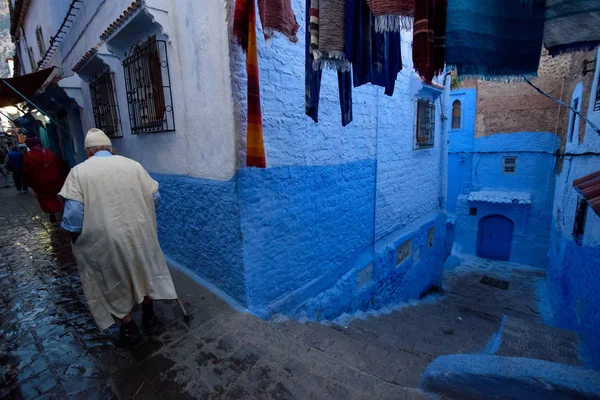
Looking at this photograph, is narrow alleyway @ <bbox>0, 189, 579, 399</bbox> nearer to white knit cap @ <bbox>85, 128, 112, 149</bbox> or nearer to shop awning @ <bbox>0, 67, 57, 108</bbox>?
white knit cap @ <bbox>85, 128, 112, 149</bbox>

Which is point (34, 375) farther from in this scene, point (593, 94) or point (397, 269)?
point (593, 94)

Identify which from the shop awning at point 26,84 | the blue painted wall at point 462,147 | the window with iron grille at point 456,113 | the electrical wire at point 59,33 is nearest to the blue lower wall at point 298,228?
the electrical wire at point 59,33

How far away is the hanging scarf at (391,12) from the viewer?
186cm

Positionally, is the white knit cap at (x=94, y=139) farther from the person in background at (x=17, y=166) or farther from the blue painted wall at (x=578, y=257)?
the person in background at (x=17, y=166)

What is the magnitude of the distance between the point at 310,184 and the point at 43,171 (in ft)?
19.2

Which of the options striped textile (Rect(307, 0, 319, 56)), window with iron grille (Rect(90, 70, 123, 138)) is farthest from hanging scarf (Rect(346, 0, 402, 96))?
window with iron grille (Rect(90, 70, 123, 138))

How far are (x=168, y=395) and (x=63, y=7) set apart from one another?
30.0 feet

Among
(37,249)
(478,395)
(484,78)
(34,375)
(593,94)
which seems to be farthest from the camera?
(593,94)

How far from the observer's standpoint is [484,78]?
6.61ft

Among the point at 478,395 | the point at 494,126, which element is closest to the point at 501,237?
the point at 494,126

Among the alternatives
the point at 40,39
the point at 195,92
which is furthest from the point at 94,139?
the point at 40,39

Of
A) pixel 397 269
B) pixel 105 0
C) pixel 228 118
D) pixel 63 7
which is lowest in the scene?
pixel 397 269

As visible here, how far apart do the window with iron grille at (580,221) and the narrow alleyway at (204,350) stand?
3.87 metres

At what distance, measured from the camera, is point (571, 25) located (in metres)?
1.60
